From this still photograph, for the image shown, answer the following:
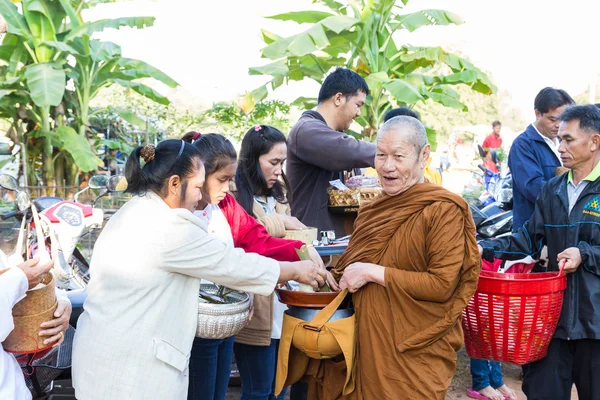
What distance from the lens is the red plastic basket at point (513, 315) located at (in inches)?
119

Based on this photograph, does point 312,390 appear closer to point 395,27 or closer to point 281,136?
point 281,136

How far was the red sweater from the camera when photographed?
11.3 feet

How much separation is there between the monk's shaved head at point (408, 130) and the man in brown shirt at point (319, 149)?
1.23 m

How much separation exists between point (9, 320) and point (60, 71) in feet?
27.6

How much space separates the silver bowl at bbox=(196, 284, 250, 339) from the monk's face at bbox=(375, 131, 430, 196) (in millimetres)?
895

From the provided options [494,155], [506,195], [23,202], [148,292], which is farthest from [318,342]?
[494,155]

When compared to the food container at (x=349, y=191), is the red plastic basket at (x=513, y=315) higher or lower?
lower

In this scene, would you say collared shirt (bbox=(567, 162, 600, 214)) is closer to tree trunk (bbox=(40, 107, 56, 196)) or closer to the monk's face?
the monk's face

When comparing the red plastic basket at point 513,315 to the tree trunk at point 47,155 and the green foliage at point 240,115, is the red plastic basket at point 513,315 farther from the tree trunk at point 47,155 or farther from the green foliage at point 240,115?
the green foliage at point 240,115

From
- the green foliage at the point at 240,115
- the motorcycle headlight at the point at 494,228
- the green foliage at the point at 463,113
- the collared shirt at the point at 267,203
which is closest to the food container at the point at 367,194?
the collared shirt at the point at 267,203

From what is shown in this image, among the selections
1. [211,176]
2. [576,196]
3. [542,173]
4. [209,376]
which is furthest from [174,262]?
[542,173]

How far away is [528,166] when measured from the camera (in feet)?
14.3

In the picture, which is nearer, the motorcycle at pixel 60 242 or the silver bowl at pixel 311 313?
the silver bowl at pixel 311 313

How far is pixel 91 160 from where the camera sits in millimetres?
9883
